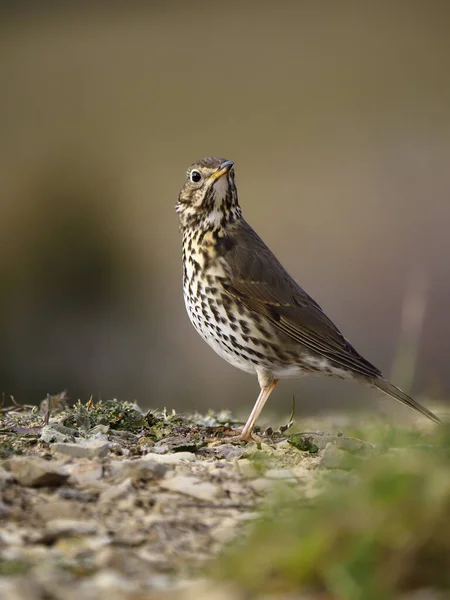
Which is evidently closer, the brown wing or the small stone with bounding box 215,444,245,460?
the small stone with bounding box 215,444,245,460

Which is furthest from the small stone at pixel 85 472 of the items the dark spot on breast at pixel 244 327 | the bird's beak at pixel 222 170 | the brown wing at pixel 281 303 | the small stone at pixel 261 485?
the bird's beak at pixel 222 170

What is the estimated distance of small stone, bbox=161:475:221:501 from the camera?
11.3 feet

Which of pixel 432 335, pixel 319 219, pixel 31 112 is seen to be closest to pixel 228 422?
pixel 432 335

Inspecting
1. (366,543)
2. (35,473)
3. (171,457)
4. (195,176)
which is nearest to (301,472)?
(171,457)

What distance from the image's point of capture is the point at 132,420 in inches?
195

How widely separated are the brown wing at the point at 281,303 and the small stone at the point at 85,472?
6.26ft

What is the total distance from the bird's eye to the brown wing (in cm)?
40

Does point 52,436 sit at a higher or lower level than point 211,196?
lower

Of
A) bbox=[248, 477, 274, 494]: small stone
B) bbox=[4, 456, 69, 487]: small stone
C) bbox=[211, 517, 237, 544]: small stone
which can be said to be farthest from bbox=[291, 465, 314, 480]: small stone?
bbox=[4, 456, 69, 487]: small stone

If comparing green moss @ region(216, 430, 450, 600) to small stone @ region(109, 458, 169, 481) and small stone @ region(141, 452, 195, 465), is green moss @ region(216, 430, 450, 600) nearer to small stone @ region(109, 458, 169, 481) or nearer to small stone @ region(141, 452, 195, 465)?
small stone @ region(109, 458, 169, 481)

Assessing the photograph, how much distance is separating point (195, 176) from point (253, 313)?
0.98 metres

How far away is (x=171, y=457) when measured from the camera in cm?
398

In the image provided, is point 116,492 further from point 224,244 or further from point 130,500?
point 224,244

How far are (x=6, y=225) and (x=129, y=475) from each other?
1168 centimetres
